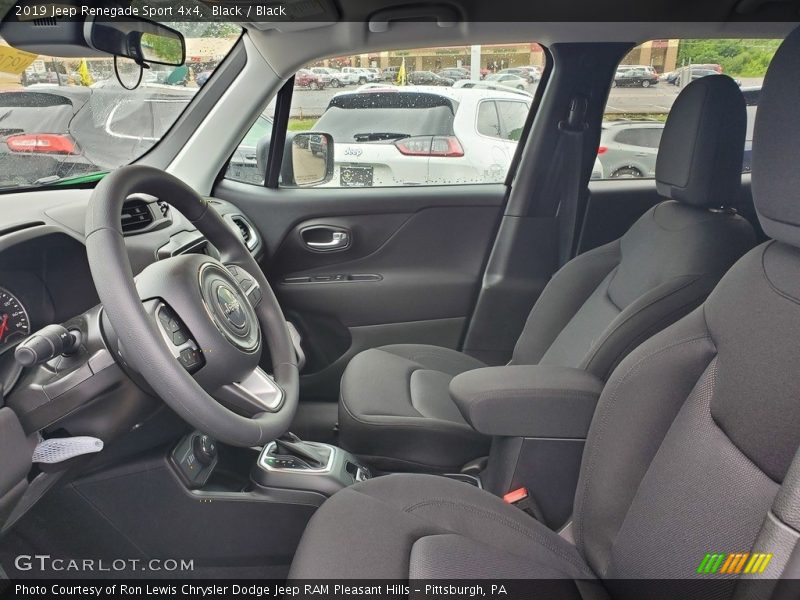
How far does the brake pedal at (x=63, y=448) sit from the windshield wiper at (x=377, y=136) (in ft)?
5.36

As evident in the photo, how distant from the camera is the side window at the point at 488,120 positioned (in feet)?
8.10

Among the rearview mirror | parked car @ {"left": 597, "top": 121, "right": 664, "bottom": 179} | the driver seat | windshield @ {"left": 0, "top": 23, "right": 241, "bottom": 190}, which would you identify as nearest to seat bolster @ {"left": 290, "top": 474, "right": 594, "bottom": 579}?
the driver seat

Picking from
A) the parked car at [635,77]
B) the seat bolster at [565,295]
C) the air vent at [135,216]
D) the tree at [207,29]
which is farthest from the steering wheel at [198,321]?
the parked car at [635,77]

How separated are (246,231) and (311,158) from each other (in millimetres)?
424

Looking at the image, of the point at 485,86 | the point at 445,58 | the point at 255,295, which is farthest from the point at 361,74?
the point at 255,295

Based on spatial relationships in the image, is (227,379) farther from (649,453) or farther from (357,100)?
(357,100)

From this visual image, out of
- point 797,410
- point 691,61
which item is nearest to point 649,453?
point 797,410

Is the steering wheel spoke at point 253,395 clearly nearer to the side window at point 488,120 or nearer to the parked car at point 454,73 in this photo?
the parked car at point 454,73

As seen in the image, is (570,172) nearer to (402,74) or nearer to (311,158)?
(402,74)

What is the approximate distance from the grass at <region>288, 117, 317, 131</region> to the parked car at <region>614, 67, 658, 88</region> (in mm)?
1135

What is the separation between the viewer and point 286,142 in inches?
97.7

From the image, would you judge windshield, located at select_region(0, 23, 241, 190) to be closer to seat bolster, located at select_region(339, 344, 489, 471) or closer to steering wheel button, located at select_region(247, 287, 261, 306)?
steering wheel button, located at select_region(247, 287, 261, 306)

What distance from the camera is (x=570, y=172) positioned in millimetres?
2438

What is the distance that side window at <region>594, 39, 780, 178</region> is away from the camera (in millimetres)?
2078
